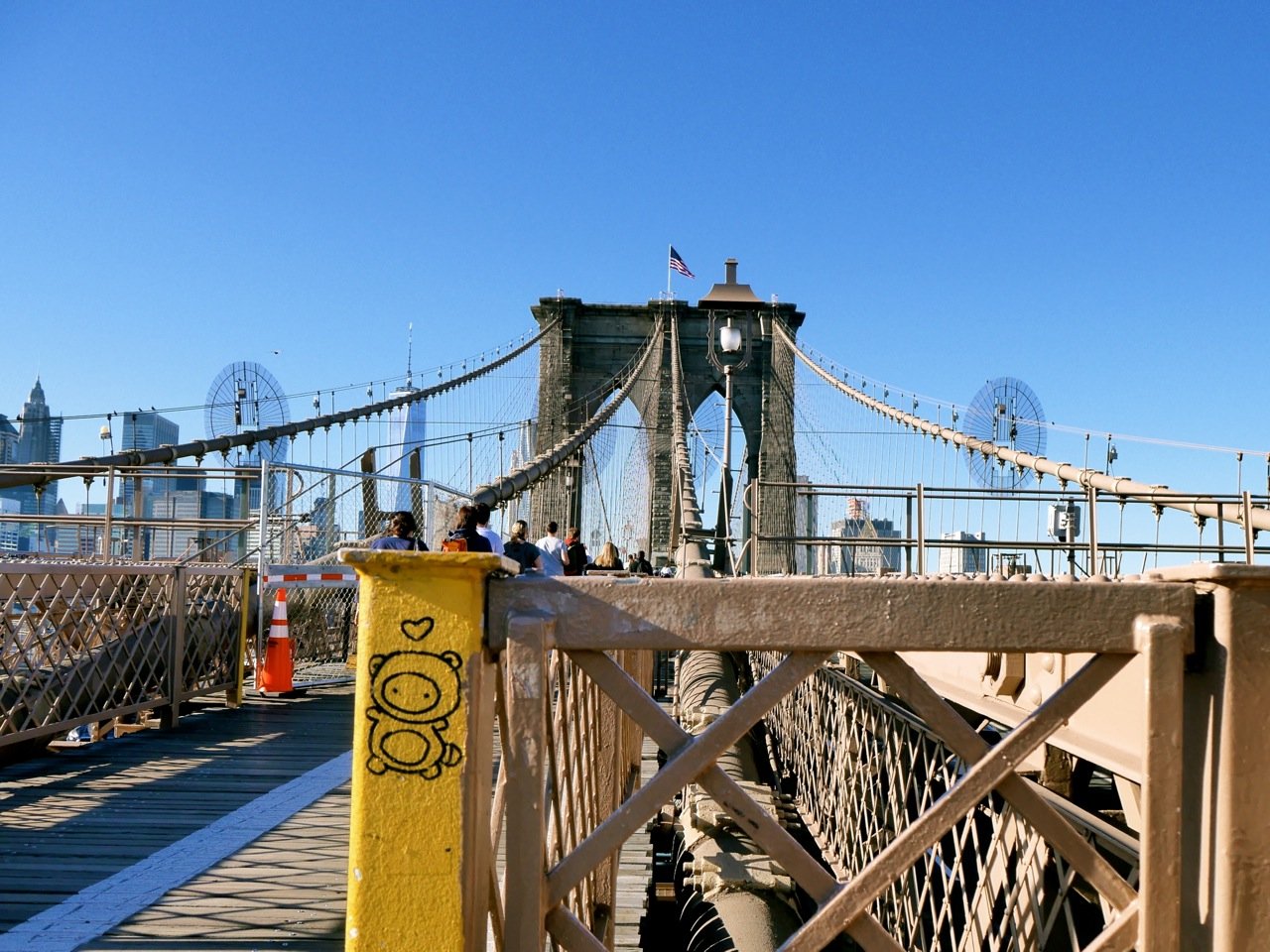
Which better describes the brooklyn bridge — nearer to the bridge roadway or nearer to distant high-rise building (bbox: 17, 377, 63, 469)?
the bridge roadway

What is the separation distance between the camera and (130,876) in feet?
13.8

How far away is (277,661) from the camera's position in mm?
9805

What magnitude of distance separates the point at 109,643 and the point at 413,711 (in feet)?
22.0

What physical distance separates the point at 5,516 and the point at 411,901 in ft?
35.6

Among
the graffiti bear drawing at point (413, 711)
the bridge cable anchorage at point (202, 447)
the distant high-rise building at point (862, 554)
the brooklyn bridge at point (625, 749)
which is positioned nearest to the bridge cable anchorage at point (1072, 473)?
the brooklyn bridge at point (625, 749)

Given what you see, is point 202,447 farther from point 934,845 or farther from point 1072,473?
point 934,845

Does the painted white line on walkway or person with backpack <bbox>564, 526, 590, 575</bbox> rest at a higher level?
person with backpack <bbox>564, 526, 590, 575</bbox>

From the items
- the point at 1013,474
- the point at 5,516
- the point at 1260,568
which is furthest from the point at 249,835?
the point at 1013,474

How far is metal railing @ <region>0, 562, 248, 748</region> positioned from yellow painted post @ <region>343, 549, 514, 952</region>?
556 centimetres

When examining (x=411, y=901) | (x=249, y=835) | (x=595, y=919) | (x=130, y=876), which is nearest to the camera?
(x=411, y=901)

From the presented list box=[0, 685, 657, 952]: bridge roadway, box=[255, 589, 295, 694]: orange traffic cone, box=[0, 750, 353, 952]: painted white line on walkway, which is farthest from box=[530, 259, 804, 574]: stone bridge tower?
box=[0, 750, 353, 952]: painted white line on walkway

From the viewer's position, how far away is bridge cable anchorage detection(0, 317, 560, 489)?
13.4 meters

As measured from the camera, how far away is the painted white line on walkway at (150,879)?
3.51 m

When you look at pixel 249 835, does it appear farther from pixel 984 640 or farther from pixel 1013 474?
pixel 1013 474
